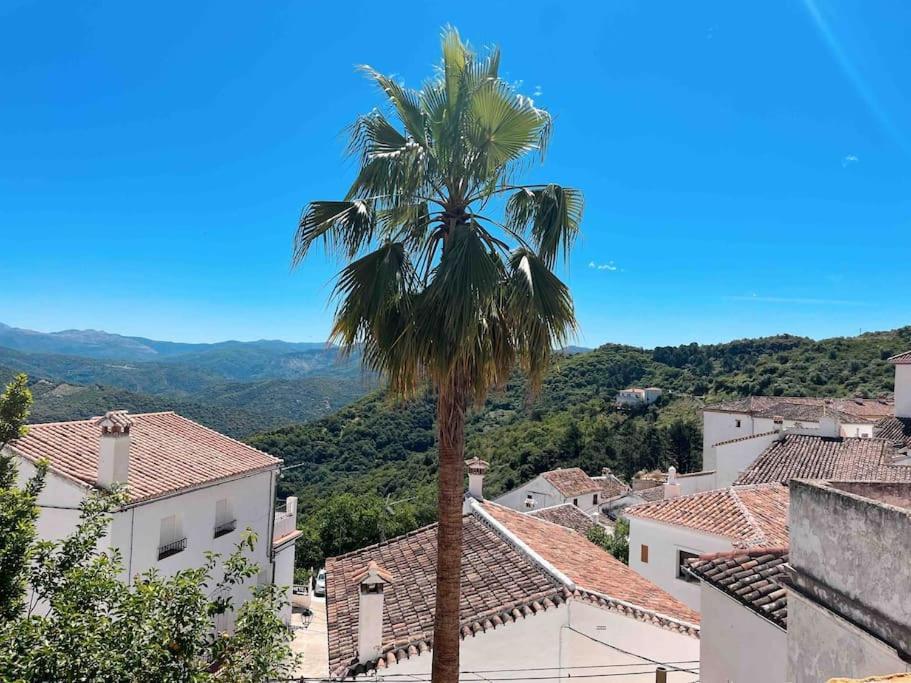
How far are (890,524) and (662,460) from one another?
62.8 meters

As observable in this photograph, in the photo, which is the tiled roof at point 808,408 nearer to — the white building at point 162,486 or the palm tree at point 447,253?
the white building at point 162,486

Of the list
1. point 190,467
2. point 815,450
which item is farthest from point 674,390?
point 190,467

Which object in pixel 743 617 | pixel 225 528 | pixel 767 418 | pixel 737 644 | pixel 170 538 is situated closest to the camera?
pixel 743 617

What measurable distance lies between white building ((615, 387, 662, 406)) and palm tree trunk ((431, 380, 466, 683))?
79.0m

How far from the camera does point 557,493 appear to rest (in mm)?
41156

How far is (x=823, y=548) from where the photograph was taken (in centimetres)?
530

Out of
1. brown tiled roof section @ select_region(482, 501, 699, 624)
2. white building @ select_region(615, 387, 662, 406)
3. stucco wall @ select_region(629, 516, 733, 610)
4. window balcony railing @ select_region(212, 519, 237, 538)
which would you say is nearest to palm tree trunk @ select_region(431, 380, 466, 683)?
brown tiled roof section @ select_region(482, 501, 699, 624)

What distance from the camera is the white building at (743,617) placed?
24.3ft

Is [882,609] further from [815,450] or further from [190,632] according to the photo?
[815,450]

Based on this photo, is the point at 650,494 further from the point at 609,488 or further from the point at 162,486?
the point at 162,486

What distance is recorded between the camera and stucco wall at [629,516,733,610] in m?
15.6

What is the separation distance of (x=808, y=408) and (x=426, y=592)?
130 ft

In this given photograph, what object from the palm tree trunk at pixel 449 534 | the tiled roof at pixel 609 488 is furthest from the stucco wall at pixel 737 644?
the tiled roof at pixel 609 488

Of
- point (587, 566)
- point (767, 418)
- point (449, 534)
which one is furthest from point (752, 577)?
point (767, 418)
